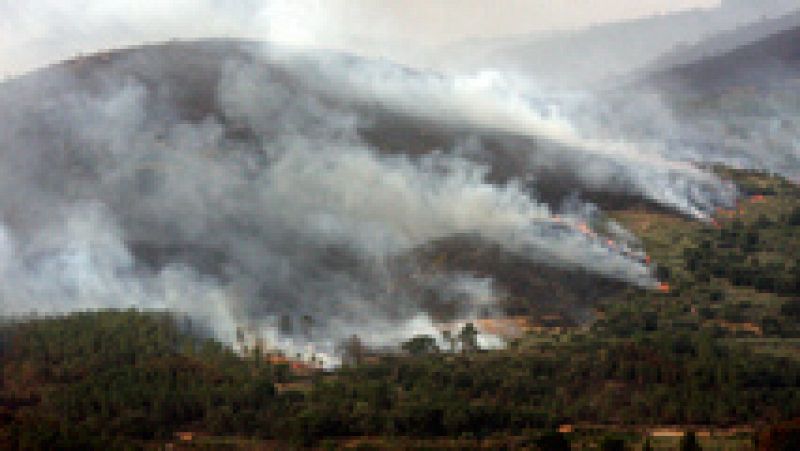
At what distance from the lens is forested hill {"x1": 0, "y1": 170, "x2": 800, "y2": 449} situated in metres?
95.9

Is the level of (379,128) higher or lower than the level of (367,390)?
higher

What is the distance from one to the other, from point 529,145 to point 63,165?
78014 mm

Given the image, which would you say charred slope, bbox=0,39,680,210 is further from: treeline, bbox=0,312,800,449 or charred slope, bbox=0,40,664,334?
treeline, bbox=0,312,800,449

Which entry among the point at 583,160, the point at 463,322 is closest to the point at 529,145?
the point at 583,160

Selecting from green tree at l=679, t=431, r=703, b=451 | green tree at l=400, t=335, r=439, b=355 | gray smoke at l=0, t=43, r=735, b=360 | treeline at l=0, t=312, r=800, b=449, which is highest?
gray smoke at l=0, t=43, r=735, b=360

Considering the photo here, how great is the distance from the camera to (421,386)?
105625 mm

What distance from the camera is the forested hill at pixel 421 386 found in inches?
3775

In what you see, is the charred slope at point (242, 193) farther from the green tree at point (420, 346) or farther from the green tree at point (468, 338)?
the green tree at point (420, 346)

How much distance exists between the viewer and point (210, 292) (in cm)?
13562

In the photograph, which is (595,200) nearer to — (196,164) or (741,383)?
(196,164)

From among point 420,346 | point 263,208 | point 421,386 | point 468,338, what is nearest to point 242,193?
point 263,208

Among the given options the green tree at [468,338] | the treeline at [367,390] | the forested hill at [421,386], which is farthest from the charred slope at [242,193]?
the treeline at [367,390]

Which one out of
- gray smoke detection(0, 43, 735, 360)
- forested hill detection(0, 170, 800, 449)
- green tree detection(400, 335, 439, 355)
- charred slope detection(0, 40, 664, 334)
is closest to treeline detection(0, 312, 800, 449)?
forested hill detection(0, 170, 800, 449)

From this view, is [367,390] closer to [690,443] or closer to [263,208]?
[690,443]
